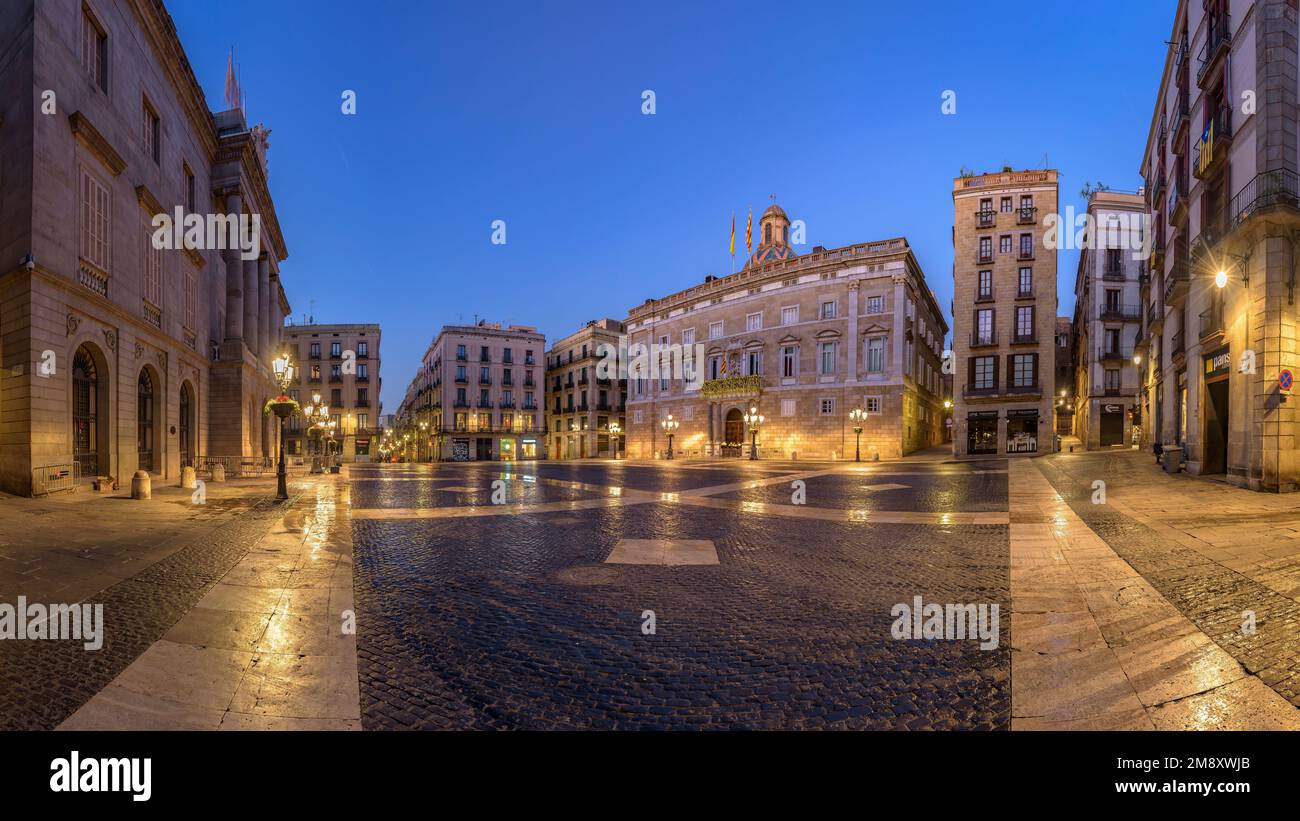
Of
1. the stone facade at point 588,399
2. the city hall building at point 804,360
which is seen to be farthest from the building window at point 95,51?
the stone facade at point 588,399

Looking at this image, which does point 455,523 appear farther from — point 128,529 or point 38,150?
point 38,150

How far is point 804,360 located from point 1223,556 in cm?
3625

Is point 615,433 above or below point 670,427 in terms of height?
below

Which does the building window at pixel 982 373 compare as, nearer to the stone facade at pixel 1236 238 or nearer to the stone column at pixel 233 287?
the stone facade at pixel 1236 238

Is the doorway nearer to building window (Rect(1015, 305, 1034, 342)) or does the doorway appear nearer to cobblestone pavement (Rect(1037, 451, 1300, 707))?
cobblestone pavement (Rect(1037, 451, 1300, 707))

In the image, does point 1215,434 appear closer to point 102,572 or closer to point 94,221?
point 102,572

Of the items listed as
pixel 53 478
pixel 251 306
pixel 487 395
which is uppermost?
pixel 251 306

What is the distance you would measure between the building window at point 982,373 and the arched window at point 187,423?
44.8 metres

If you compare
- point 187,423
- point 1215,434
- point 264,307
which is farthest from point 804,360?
point 187,423

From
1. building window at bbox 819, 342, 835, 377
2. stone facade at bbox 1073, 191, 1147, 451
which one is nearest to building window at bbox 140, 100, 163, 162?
building window at bbox 819, 342, 835, 377

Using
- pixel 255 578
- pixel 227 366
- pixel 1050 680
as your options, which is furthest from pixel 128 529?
pixel 227 366

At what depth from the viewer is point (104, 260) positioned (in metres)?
15.2

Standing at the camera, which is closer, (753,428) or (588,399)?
(753,428)
